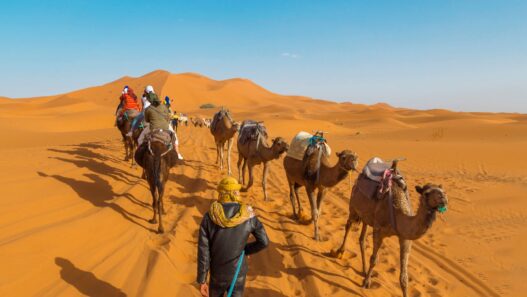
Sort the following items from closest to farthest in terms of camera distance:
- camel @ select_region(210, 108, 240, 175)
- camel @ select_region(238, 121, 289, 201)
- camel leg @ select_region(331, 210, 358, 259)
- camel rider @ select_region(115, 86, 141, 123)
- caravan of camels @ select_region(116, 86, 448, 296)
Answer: caravan of camels @ select_region(116, 86, 448, 296) < camel leg @ select_region(331, 210, 358, 259) < camel @ select_region(238, 121, 289, 201) < camel @ select_region(210, 108, 240, 175) < camel rider @ select_region(115, 86, 141, 123)

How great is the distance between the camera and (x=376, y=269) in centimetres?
627

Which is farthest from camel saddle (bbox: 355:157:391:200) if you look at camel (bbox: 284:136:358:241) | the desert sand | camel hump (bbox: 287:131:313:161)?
camel hump (bbox: 287:131:313:161)

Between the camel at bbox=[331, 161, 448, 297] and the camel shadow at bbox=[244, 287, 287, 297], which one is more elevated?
the camel at bbox=[331, 161, 448, 297]

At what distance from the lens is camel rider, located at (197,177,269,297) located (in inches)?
133

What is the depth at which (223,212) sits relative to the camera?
3363 millimetres

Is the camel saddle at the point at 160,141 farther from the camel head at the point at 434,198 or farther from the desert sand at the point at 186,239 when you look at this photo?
the camel head at the point at 434,198


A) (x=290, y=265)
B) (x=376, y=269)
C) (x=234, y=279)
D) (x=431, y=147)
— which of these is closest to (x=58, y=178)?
(x=290, y=265)

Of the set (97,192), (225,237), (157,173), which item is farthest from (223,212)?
(97,192)

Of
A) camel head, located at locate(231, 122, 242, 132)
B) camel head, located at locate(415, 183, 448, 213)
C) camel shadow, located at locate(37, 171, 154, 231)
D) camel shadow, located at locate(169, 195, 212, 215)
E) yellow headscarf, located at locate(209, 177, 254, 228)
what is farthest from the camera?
camel head, located at locate(231, 122, 242, 132)

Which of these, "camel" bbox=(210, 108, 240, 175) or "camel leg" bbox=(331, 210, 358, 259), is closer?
"camel leg" bbox=(331, 210, 358, 259)

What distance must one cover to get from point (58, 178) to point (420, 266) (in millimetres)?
9714

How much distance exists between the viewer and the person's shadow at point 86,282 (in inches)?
189

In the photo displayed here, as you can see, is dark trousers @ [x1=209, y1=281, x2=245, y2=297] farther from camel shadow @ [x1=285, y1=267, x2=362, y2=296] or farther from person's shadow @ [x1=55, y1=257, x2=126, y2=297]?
camel shadow @ [x1=285, y1=267, x2=362, y2=296]

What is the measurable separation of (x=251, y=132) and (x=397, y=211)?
591 centimetres
